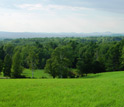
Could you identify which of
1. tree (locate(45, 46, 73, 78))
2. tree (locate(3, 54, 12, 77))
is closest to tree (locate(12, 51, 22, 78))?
tree (locate(3, 54, 12, 77))

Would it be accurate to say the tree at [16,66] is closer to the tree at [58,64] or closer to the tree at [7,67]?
the tree at [7,67]

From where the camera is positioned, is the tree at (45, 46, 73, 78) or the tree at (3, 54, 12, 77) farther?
the tree at (3, 54, 12, 77)

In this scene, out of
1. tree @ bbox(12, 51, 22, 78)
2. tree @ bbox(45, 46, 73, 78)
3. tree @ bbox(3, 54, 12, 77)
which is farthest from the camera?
tree @ bbox(3, 54, 12, 77)

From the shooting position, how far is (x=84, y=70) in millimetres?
45344

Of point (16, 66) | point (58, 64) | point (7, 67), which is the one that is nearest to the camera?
point (58, 64)

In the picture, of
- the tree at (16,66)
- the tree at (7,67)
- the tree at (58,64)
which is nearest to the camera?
the tree at (58,64)

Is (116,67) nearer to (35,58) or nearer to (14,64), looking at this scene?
(35,58)

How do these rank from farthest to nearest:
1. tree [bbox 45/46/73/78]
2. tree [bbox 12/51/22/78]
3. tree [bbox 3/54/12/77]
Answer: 1. tree [bbox 3/54/12/77]
2. tree [bbox 12/51/22/78]
3. tree [bbox 45/46/73/78]

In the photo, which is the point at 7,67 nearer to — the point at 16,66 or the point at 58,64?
the point at 16,66

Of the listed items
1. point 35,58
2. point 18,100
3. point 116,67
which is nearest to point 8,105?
point 18,100

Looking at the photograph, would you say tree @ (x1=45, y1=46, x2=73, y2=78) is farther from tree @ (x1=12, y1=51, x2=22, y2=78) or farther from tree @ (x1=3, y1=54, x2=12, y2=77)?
tree @ (x1=3, y1=54, x2=12, y2=77)

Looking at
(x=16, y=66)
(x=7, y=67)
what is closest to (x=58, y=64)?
(x=16, y=66)

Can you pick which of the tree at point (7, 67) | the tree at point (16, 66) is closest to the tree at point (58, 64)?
the tree at point (16, 66)

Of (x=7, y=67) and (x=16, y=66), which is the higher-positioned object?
(x=16, y=66)
